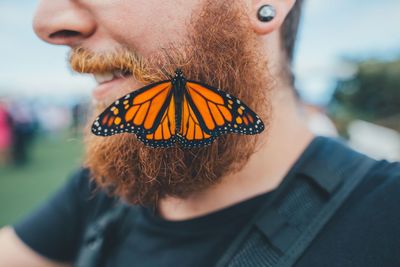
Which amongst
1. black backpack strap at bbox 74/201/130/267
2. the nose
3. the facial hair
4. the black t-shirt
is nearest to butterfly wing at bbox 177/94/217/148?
the facial hair

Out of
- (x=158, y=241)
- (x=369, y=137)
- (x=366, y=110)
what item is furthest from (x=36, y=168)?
(x=366, y=110)

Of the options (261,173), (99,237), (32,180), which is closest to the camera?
(261,173)

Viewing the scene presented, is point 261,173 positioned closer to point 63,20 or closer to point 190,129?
point 190,129

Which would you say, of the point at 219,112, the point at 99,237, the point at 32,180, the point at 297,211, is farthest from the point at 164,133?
the point at 32,180

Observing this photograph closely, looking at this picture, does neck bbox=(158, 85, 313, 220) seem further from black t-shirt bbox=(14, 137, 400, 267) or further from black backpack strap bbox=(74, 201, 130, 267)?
black backpack strap bbox=(74, 201, 130, 267)

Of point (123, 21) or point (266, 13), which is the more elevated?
point (266, 13)

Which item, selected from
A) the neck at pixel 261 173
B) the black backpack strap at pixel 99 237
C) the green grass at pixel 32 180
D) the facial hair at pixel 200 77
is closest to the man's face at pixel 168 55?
the facial hair at pixel 200 77

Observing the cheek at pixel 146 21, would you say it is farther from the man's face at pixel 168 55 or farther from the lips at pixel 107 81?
the lips at pixel 107 81
